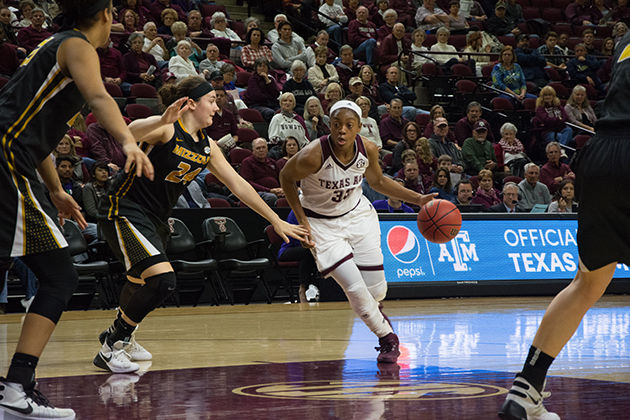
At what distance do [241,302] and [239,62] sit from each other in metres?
5.34

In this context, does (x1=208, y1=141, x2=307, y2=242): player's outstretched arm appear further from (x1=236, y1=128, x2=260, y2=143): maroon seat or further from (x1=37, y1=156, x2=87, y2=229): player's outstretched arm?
(x1=236, y1=128, x2=260, y2=143): maroon seat

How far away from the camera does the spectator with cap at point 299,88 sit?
44.5 feet

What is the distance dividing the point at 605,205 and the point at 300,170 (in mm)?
2781

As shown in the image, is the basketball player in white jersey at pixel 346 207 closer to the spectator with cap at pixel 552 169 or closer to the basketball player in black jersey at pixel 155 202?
the basketball player in black jersey at pixel 155 202

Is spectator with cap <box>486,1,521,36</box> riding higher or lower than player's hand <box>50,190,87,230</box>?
lower

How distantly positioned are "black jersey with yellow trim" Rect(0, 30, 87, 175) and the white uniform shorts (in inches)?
99.0

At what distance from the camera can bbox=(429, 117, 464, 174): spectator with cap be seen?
44.2 ft

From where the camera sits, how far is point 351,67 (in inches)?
605

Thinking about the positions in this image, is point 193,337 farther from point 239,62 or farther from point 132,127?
point 239,62

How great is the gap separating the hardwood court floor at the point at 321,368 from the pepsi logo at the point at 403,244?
177cm

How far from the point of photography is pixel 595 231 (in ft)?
10.8

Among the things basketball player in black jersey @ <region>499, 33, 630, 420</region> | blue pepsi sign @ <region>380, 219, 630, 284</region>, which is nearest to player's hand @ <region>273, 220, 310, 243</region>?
basketball player in black jersey @ <region>499, 33, 630, 420</region>

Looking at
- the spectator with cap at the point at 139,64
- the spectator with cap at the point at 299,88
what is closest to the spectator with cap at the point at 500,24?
the spectator with cap at the point at 299,88

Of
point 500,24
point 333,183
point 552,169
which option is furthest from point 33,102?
point 500,24
